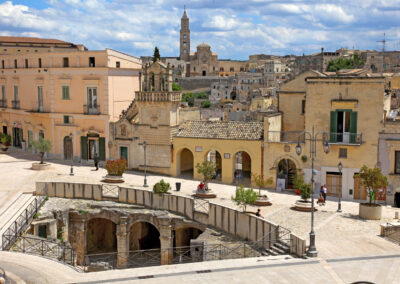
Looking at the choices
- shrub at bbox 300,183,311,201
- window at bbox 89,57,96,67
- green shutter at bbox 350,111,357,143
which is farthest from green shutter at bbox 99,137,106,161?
green shutter at bbox 350,111,357,143

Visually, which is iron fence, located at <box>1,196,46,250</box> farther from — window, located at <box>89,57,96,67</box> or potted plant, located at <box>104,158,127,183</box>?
window, located at <box>89,57,96,67</box>

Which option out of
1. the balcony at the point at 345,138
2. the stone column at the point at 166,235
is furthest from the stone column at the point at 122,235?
the balcony at the point at 345,138

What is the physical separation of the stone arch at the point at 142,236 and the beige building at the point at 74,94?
8.69 m

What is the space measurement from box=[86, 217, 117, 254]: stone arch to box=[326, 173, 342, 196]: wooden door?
50.0ft

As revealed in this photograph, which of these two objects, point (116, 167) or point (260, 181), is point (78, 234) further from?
point (260, 181)

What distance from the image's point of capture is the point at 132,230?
1373 inches

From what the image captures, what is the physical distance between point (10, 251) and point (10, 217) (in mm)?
5510

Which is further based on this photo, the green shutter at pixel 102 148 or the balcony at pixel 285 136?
the green shutter at pixel 102 148

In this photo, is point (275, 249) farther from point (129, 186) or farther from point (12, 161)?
point (12, 161)

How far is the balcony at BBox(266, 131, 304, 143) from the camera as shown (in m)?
35.5

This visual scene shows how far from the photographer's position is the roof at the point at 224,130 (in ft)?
120

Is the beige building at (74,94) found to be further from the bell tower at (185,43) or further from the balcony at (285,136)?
the bell tower at (185,43)

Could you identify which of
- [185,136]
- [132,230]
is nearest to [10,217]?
[132,230]

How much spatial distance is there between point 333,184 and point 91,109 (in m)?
21.3
